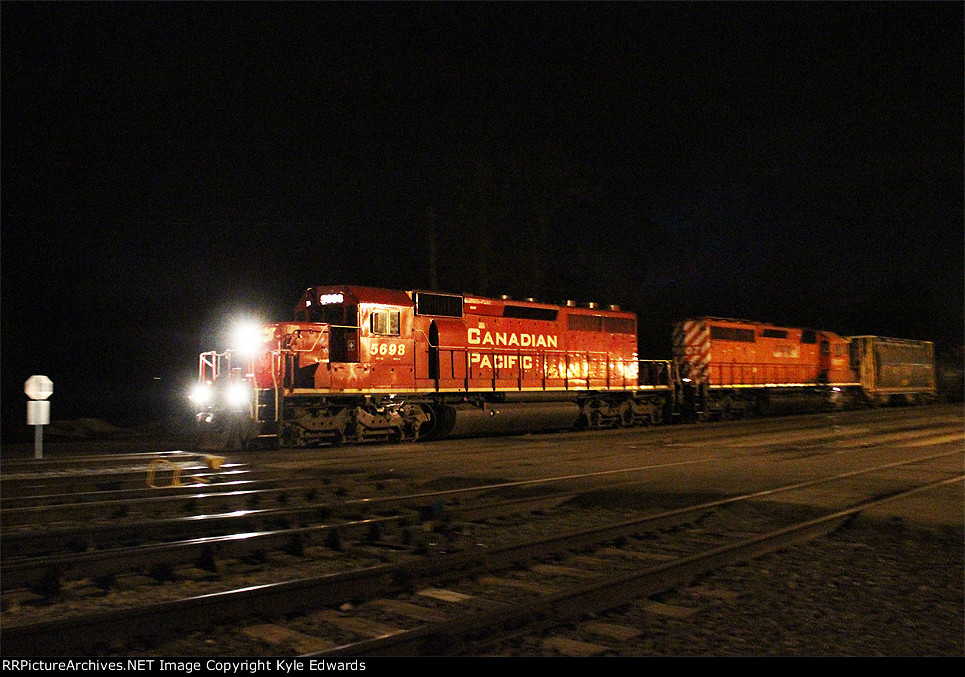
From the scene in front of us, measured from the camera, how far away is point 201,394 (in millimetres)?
15758

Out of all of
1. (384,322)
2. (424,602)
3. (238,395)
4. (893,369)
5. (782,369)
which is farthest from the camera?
(893,369)

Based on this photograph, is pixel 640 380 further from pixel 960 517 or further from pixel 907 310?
pixel 907 310

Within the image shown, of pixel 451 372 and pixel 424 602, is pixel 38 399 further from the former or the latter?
pixel 424 602

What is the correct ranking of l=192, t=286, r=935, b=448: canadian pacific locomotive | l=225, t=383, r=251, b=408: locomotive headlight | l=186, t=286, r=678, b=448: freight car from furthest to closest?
l=192, t=286, r=935, b=448: canadian pacific locomotive < l=186, t=286, r=678, b=448: freight car < l=225, t=383, r=251, b=408: locomotive headlight

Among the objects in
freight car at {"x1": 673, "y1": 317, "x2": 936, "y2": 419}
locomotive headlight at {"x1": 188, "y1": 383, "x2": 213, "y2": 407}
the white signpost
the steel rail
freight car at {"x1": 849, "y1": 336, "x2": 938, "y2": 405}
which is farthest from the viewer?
freight car at {"x1": 849, "y1": 336, "x2": 938, "y2": 405}

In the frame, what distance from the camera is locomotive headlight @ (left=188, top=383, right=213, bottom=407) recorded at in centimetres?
1565

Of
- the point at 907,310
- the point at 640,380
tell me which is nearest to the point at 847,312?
the point at 907,310

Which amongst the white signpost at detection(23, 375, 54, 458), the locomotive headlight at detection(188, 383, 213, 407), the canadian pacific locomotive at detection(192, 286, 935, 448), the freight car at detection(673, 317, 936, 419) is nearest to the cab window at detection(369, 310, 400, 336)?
the canadian pacific locomotive at detection(192, 286, 935, 448)

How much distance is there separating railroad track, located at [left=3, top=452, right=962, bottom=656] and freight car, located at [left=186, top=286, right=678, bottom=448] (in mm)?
9839

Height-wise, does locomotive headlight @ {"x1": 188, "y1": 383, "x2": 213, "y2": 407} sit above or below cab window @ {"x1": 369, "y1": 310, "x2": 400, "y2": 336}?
below

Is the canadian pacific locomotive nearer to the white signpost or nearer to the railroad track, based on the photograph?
the white signpost

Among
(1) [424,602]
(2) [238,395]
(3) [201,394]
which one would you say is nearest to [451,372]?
(2) [238,395]

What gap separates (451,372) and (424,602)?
42.8 feet
